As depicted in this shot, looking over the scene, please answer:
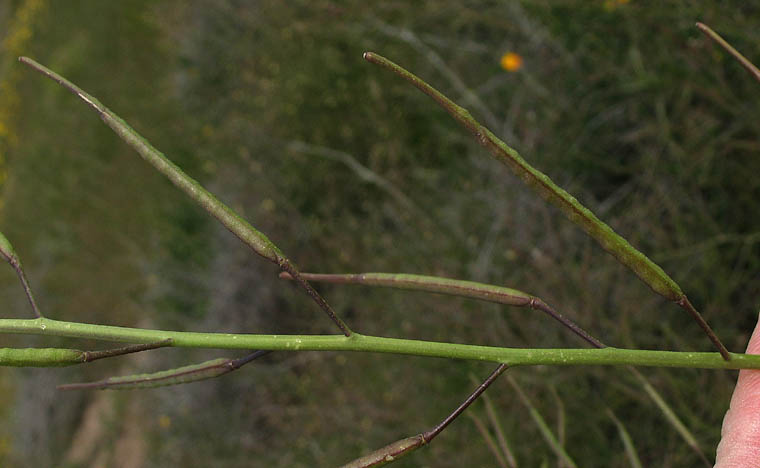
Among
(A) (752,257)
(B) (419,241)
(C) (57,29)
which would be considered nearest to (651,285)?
(A) (752,257)

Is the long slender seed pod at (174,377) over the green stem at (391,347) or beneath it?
beneath

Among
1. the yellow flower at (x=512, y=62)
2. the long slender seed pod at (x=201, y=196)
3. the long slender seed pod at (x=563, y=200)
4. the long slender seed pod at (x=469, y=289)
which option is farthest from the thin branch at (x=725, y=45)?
the yellow flower at (x=512, y=62)

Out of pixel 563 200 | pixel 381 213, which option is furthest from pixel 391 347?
pixel 381 213

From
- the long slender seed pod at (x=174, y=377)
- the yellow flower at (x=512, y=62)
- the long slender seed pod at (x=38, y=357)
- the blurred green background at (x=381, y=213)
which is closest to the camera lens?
the long slender seed pod at (x=38, y=357)

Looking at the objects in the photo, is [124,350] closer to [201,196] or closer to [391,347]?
[201,196]

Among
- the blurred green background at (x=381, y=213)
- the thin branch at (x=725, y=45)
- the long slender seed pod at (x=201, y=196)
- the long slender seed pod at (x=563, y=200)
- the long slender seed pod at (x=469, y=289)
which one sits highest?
the thin branch at (x=725, y=45)

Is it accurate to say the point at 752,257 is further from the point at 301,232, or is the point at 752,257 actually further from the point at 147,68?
the point at 147,68

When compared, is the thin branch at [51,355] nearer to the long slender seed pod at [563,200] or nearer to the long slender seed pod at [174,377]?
the long slender seed pod at [174,377]
